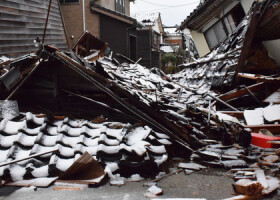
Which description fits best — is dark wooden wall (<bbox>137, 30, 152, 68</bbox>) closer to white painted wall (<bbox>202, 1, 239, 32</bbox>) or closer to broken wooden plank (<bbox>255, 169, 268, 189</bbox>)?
white painted wall (<bbox>202, 1, 239, 32</bbox>)

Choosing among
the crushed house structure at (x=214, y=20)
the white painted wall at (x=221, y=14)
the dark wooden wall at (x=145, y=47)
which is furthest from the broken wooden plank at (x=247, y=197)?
the dark wooden wall at (x=145, y=47)

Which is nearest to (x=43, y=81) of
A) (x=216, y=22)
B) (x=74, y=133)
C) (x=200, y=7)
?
(x=74, y=133)

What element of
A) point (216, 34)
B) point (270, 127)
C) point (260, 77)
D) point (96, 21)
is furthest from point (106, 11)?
point (270, 127)

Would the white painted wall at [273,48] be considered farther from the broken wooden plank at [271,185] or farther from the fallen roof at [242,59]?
the broken wooden plank at [271,185]

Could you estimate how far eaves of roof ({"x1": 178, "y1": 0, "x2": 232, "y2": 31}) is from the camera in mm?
13115

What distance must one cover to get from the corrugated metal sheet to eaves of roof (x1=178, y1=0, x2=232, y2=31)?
324 inches

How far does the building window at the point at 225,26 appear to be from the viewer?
13.5 m

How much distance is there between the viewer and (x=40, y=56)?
4695mm

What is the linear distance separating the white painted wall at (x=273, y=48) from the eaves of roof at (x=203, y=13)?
4.99 meters

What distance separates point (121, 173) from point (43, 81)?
2.76 meters

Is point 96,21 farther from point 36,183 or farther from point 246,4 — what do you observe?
point 36,183

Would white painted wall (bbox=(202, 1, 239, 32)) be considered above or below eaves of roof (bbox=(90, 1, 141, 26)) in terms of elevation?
below

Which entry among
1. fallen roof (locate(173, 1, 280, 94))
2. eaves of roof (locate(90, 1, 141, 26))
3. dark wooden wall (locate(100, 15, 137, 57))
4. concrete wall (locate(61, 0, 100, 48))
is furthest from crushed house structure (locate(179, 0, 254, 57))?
concrete wall (locate(61, 0, 100, 48))

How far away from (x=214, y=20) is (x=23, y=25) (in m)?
10.5
